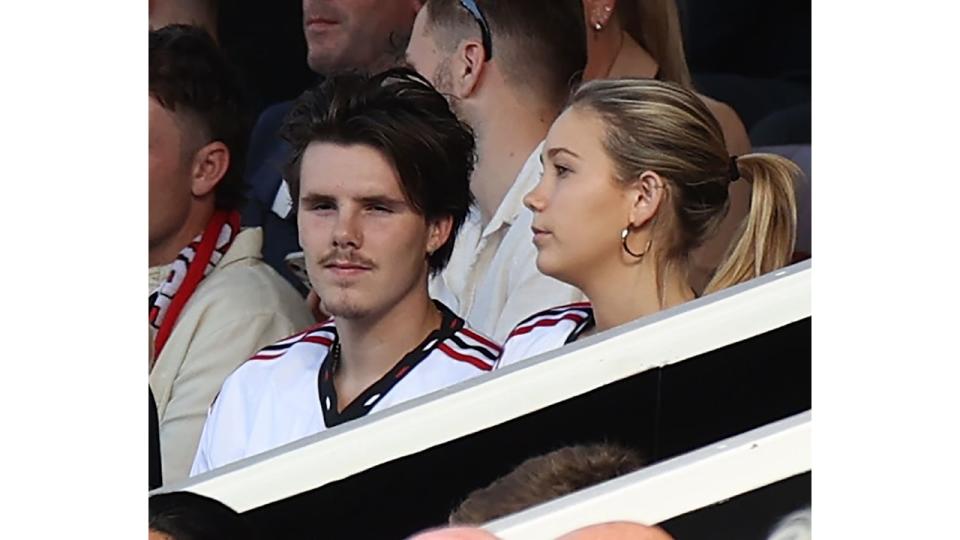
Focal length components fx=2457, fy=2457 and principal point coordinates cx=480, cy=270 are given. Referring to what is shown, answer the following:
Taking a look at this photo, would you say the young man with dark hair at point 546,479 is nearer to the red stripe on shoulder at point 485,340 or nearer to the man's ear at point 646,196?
the red stripe on shoulder at point 485,340

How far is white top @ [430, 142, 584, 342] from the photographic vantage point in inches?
172

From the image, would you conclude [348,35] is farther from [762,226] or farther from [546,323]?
[762,226]

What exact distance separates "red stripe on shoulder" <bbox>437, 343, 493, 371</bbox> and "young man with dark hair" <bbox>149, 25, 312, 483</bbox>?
0.27m

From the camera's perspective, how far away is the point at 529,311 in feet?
14.4

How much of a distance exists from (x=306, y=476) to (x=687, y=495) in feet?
2.19

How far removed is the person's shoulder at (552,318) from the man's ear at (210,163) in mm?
610

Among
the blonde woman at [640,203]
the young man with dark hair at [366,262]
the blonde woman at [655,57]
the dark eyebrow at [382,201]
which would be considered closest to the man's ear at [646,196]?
the blonde woman at [640,203]

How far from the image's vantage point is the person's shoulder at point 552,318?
4.36 m

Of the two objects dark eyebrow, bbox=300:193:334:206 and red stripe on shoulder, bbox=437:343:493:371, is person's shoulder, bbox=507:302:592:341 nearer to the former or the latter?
red stripe on shoulder, bbox=437:343:493:371

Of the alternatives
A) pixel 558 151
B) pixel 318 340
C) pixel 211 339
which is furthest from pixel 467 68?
pixel 211 339

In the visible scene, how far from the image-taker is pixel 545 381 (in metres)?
4.31

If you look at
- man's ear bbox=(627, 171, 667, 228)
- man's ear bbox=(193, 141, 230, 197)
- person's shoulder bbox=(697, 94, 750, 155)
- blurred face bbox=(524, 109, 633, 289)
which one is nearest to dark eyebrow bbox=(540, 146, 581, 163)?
blurred face bbox=(524, 109, 633, 289)
